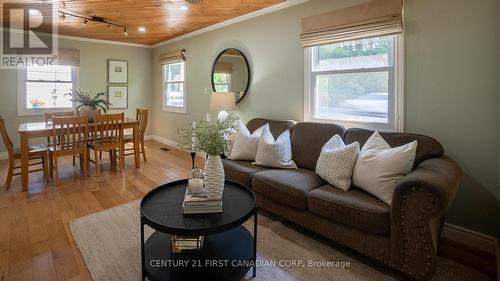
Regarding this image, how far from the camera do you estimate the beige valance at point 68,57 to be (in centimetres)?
527

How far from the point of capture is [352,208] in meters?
1.87

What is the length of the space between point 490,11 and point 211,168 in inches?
93.0

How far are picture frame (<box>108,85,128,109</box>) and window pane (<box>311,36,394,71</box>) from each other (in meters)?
4.76

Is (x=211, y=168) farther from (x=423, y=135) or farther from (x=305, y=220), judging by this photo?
(x=423, y=135)

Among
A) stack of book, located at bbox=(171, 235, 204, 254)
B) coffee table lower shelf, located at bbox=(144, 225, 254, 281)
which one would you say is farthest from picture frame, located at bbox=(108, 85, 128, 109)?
stack of book, located at bbox=(171, 235, 204, 254)

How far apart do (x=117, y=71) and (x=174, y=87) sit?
139 cm

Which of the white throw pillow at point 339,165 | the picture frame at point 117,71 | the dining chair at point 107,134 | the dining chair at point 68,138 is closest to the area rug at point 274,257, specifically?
the white throw pillow at point 339,165

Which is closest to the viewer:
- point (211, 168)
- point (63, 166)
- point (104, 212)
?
point (211, 168)

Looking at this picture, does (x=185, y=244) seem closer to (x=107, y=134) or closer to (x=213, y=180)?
(x=213, y=180)

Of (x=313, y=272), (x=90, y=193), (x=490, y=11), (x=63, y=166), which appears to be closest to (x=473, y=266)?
(x=313, y=272)

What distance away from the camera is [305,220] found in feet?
7.23

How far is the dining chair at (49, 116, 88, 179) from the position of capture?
3.43 metres

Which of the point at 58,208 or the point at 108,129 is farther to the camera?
the point at 108,129

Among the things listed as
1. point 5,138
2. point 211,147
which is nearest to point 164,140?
point 5,138
